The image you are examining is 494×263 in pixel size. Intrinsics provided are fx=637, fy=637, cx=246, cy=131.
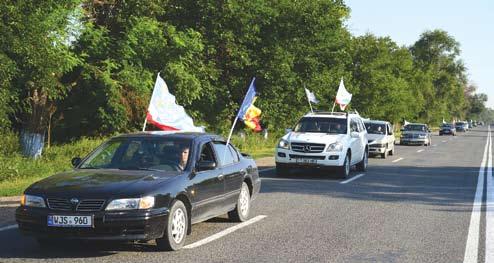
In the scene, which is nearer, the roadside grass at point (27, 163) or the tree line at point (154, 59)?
the roadside grass at point (27, 163)

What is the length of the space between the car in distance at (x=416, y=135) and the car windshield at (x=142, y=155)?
3531 cm

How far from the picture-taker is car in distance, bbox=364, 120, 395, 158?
2745 centimetres

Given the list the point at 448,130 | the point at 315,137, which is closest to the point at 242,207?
the point at 315,137

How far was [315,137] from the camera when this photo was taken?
55.6 feet

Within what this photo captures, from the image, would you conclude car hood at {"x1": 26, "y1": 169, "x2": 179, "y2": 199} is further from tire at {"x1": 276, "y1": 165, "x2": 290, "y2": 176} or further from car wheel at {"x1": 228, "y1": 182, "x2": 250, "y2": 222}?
tire at {"x1": 276, "y1": 165, "x2": 290, "y2": 176}

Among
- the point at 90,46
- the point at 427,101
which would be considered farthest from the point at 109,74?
the point at 427,101

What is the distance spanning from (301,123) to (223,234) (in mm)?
9949

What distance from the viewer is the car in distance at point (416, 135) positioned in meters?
41.6

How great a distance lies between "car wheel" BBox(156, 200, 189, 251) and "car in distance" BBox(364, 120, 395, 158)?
20830 mm

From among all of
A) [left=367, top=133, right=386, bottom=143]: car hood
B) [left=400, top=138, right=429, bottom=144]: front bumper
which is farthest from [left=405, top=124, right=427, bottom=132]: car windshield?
[left=367, top=133, right=386, bottom=143]: car hood

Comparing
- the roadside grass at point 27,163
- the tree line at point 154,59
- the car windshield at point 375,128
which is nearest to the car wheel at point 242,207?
the roadside grass at point 27,163

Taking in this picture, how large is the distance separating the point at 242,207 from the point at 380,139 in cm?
1903

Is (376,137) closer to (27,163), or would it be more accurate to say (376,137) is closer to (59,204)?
(27,163)

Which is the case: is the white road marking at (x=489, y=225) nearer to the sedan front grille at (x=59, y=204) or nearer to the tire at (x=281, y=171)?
the sedan front grille at (x=59, y=204)
